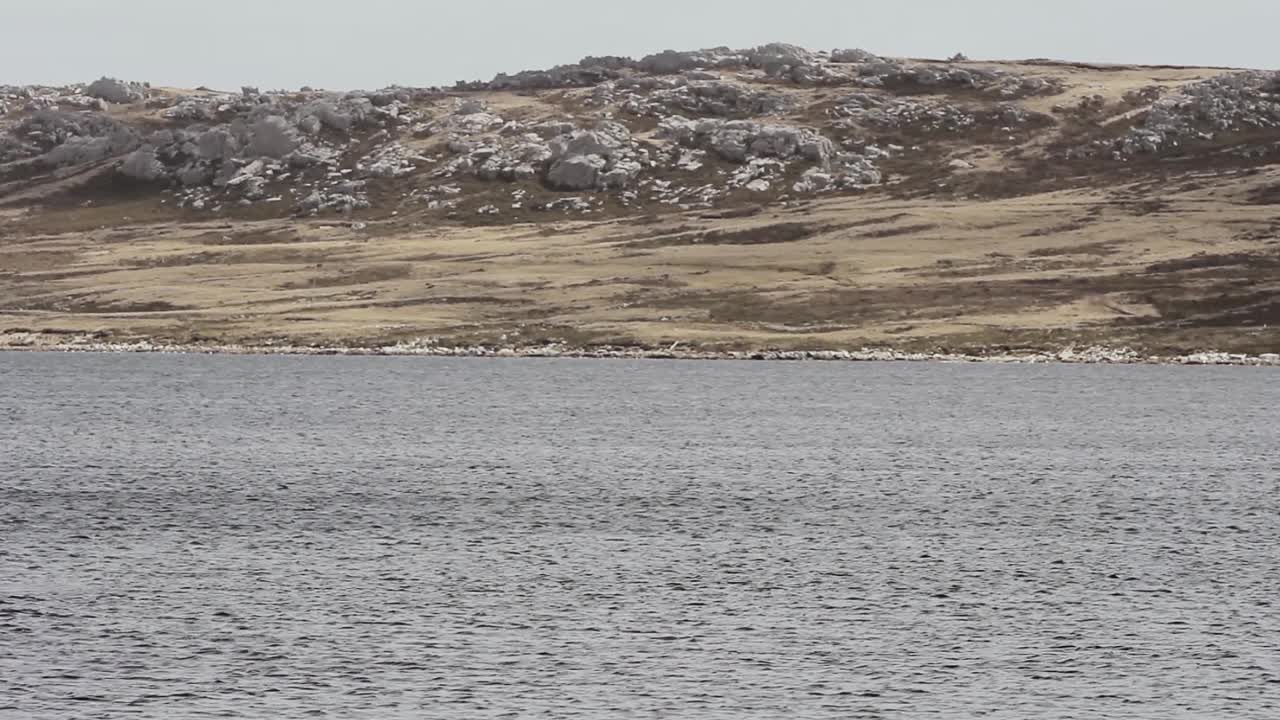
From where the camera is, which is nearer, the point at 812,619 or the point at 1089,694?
the point at 1089,694

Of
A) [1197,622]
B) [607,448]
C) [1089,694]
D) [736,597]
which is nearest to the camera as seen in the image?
[1089,694]

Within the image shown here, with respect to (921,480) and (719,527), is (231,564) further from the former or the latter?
(921,480)

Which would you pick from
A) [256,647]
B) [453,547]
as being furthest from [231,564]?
[256,647]

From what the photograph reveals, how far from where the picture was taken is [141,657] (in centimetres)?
4100

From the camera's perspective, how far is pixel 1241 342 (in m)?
198

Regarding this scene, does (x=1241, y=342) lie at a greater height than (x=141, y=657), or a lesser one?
lesser

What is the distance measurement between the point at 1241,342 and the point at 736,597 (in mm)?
163356

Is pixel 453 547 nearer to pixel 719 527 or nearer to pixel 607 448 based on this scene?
pixel 719 527

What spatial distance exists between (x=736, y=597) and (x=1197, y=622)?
13.7 metres

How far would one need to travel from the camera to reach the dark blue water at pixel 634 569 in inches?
1522

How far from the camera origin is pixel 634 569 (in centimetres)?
5566

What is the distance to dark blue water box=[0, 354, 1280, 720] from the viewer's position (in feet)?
127

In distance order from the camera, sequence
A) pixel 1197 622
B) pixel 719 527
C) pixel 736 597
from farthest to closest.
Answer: pixel 719 527 < pixel 736 597 < pixel 1197 622

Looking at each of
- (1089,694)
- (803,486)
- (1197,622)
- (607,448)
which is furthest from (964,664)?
(607,448)
